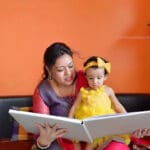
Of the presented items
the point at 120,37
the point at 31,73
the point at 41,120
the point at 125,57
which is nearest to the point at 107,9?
the point at 120,37

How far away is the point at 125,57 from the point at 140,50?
11cm

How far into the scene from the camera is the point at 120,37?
223 cm

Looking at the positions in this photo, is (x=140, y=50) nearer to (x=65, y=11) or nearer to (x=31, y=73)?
(x=65, y=11)

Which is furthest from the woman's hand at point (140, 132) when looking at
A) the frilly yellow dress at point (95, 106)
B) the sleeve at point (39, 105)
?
the sleeve at point (39, 105)

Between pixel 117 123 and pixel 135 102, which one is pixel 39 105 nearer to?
pixel 117 123

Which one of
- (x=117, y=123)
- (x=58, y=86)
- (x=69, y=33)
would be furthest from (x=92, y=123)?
Result: (x=69, y=33)

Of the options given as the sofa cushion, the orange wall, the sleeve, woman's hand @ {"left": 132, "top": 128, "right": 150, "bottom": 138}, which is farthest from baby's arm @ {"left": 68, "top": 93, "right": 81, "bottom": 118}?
the orange wall

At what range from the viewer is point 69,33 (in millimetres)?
2217

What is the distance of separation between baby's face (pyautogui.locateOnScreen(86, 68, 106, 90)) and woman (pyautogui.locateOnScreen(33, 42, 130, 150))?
110 mm

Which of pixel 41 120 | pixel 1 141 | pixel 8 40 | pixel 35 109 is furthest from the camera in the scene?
pixel 8 40

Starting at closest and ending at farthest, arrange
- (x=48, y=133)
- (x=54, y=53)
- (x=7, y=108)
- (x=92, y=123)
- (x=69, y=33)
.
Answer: (x=92, y=123), (x=48, y=133), (x=54, y=53), (x=7, y=108), (x=69, y=33)

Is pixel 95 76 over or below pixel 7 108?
over

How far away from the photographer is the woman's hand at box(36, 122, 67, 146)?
147cm

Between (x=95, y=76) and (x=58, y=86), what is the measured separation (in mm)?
259
